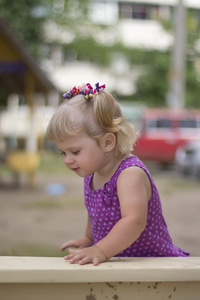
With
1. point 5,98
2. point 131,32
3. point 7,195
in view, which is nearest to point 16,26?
point 5,98

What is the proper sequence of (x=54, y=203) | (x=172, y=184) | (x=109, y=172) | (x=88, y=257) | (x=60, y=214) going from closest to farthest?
(x=88, y=257) < (x=109, y=172) < (x=60, y=214) < (x=54, y=203) < (x=172, y=184)

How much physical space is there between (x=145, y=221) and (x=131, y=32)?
105 feet

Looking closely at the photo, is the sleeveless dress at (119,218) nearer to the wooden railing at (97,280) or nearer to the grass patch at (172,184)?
the wooden railing at (97,280)

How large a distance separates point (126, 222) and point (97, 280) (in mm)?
281

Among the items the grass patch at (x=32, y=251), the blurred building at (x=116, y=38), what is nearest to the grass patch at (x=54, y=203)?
the grass patch at (x=32, y=251)

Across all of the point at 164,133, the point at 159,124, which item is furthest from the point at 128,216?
the point at 159,124

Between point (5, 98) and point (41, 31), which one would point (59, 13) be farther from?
point (5, 98)

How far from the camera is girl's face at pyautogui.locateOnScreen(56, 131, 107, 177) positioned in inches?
75.2

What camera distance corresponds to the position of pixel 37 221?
6.62 meters

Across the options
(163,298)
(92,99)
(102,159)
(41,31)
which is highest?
(41,31)

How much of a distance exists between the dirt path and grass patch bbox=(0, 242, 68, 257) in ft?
0.32

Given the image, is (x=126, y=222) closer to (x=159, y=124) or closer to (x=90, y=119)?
(x=90, y=119)

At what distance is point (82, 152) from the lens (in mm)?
1930

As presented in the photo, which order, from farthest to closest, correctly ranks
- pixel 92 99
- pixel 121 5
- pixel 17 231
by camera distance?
pixel 121 5, pixel 17 231, pixel 92 99
